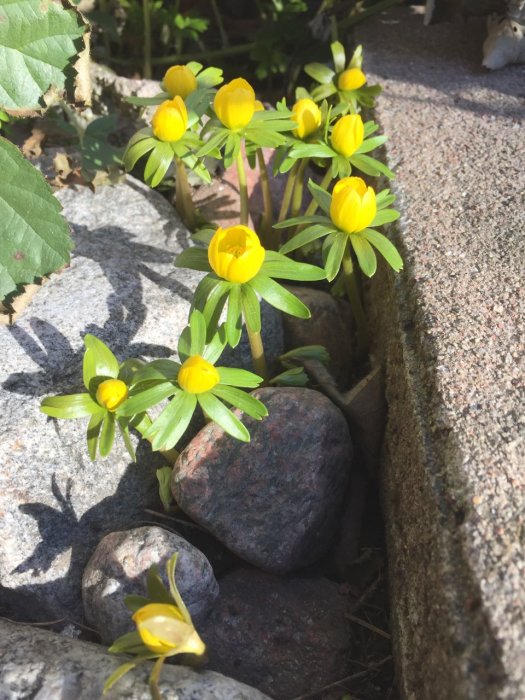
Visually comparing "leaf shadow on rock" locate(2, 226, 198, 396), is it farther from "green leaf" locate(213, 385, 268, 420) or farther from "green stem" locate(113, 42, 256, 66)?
"green stem" locate(113, 42, 256, 66)

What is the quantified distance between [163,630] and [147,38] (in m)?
2.27

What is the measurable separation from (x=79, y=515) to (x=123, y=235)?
86 centimetres

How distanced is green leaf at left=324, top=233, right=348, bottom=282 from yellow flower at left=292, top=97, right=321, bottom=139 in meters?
0.36

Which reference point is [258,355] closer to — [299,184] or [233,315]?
[233,315]

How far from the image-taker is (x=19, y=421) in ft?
5.55

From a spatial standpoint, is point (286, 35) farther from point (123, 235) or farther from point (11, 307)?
point (11, 307)

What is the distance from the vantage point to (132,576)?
1.53 m

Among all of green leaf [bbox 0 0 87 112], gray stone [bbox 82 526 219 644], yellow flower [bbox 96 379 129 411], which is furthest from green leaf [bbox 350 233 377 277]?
green leaf [bbox 0 0 87 112]

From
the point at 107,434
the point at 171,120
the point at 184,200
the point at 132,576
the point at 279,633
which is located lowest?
the point at 279,633

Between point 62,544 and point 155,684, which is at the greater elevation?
point 155,684

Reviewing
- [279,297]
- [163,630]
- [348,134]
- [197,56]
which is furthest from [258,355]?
[197,56]

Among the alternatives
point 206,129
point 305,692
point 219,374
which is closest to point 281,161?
point 206,129

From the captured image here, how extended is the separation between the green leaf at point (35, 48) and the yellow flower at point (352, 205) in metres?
0.75

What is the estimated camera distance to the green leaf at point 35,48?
5.78 feet
